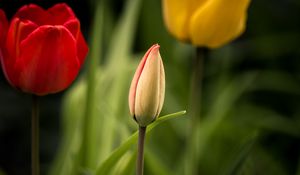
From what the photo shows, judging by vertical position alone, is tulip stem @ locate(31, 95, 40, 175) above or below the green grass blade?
above

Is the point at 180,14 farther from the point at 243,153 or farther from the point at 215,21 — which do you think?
the point at 243,153

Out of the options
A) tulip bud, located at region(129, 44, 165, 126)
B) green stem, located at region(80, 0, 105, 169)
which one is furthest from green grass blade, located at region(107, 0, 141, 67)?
tulip bud, located at region(129, 44, 165, 126)

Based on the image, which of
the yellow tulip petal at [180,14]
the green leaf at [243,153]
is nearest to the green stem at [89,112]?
the yellow tulip petal at [180,14]

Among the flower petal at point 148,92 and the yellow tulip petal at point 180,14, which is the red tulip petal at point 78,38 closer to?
the flower petal at point 148,92

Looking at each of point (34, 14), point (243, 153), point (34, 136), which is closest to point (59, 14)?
point (34, 14)

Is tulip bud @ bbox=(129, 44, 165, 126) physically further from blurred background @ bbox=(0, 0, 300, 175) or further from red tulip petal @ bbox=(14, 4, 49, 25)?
blurred background @ bbox=(0, 0, 300, 175)

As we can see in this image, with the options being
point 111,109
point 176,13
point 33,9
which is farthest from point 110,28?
point 33,9
